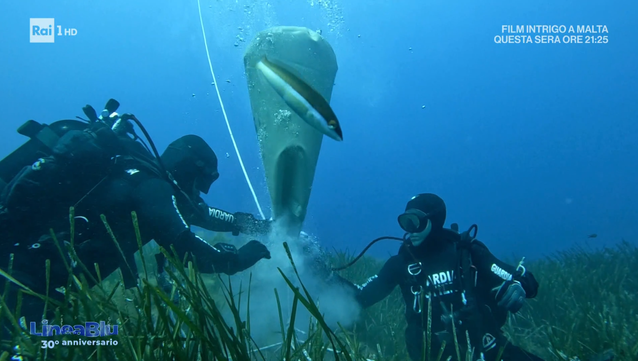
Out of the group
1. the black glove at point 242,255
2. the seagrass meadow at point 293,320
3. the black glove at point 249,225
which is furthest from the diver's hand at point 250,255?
the black glove at point 249,225

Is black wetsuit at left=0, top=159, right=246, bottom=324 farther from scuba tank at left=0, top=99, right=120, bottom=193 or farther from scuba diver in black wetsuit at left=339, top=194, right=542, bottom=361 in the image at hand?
scuba diver in black wetsuit at left=339, top=194, right=542, bottom=361

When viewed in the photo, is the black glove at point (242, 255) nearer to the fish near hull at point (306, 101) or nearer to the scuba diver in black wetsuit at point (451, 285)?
the scuba diver in black wetsuit at point (451, 285)

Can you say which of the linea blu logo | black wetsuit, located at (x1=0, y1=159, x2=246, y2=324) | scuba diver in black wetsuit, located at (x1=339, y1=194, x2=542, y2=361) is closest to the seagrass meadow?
the linea blu logo

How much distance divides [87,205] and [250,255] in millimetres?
1371

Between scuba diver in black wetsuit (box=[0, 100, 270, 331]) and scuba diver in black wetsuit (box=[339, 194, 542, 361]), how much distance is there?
1.55m

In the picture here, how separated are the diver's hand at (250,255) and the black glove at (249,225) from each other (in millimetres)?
948

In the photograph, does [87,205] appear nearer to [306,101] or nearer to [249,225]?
[249,225]

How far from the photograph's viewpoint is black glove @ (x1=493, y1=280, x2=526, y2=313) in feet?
9.84

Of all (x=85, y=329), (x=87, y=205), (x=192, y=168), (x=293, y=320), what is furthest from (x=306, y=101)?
(x=192, y=168)

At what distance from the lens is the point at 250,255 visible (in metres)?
3.21

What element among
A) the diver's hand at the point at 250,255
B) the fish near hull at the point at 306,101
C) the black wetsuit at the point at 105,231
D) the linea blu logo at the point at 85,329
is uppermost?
the fish near hull at the point at 306,101

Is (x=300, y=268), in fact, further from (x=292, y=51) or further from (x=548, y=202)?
(x=548, y=202)

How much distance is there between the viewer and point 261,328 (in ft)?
14.3

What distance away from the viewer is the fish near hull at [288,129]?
427 cm
